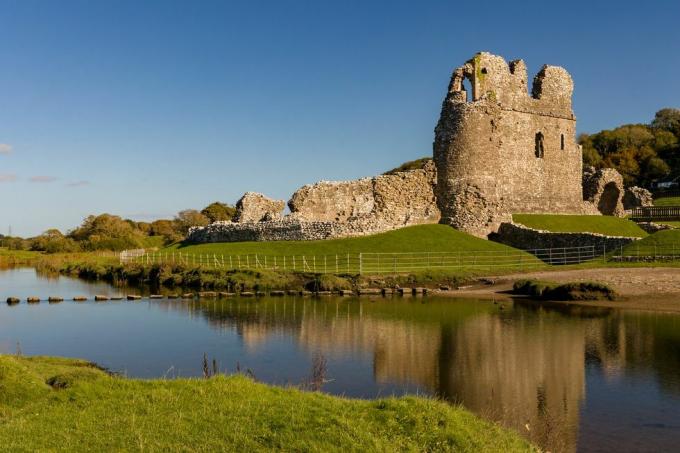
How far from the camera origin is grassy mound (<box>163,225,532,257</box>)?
36.2 metres

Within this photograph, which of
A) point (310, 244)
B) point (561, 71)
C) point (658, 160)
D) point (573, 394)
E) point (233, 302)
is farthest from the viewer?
point (658, 160)

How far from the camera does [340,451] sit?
7.58 meters

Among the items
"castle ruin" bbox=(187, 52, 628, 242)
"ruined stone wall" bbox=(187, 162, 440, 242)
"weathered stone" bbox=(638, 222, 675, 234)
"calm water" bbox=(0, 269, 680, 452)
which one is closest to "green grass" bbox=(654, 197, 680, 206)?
"weathered stone" bbox=(638, 222, 675, 234)

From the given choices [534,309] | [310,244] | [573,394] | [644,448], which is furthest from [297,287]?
[644,448]

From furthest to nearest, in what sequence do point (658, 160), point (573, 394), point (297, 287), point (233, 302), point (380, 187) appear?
point (658, 160), point (380, 187), point (297, 287), point (233, 302), point (573, 394)

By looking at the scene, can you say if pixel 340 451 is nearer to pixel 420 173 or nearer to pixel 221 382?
pixel 221 382

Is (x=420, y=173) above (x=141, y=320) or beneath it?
above

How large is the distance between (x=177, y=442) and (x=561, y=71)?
47.7 metres

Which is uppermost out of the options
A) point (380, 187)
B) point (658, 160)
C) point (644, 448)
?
point (658, 160)

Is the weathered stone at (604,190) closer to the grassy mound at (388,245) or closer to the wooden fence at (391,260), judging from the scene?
the wooden fence at (391,260)

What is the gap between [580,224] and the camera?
44531mm

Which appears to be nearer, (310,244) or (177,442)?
(177,442)

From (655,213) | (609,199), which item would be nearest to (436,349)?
(609,199)

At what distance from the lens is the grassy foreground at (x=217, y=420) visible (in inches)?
305
